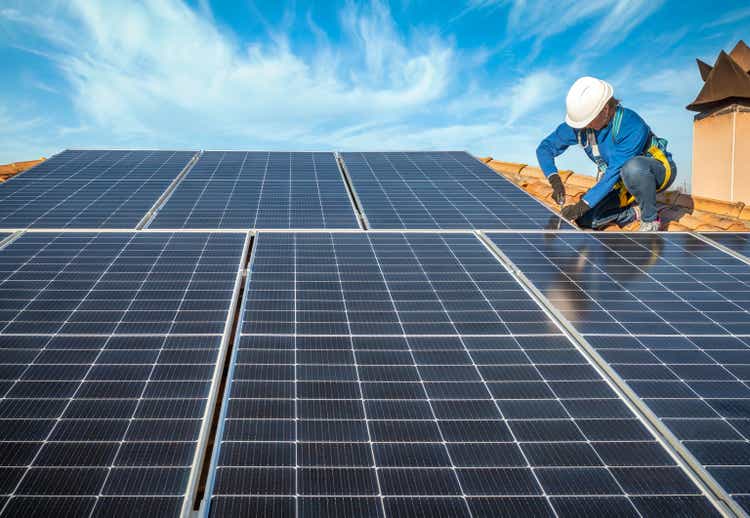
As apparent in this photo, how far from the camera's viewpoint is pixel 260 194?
12.7 m

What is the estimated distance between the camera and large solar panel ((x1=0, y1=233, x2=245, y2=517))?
4457mm

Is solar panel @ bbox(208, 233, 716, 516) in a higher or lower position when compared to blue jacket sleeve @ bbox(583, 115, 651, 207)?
lower

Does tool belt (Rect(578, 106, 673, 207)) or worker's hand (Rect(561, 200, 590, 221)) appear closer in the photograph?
worker's hand (Rect(561, 200, 590, 221))

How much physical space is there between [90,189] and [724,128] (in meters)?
20.6

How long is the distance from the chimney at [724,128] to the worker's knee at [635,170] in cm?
1222

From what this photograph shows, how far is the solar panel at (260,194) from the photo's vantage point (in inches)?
427

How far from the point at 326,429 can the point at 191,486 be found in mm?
1133

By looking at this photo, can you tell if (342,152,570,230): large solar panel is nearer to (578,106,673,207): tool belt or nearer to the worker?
the worker

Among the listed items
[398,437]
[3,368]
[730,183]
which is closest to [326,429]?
[398,437]

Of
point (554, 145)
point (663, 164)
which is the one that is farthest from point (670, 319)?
point (554, 145)

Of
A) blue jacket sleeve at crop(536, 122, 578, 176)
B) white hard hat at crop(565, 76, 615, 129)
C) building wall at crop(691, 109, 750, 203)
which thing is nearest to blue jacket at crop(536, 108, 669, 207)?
white hard hat at crop(565, 76, 615, 129)

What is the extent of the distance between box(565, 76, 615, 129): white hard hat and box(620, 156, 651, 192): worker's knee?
3.68 ft

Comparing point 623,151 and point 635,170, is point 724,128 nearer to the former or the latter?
point 623,151

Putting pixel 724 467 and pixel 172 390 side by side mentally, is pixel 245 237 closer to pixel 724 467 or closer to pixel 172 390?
pixel 172 390
